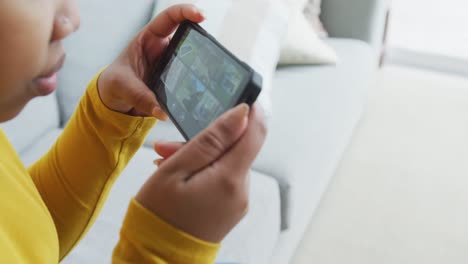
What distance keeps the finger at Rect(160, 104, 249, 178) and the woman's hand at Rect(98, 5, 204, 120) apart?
0.18 m

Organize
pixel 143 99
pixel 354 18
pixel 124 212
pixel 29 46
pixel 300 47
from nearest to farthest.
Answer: pixel 29 46 → pixel 143 99 → pixel 124 212 → pixel 300 47 → pixel 354 18

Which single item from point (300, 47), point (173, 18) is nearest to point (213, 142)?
point (173, 18)

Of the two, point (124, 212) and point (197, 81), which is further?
point (124, 212)

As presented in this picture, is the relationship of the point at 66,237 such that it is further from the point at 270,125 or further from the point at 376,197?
the point at 376,197

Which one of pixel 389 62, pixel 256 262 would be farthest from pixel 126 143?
pixel 389 62

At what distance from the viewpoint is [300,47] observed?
1.69 meters

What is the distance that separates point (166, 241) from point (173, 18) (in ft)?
1.02

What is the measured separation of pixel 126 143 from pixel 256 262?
47 cm

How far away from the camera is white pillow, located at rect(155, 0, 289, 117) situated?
1408 mm

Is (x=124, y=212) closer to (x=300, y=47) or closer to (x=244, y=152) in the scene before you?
(x=244, y=152)

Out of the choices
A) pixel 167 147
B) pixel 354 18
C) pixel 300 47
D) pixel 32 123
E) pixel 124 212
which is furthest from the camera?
pixel 354 18

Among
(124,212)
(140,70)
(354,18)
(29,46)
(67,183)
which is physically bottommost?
(354,18)

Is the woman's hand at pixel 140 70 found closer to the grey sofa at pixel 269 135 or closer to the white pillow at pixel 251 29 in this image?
the grey sofa at pixel 269 135

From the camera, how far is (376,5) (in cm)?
198
